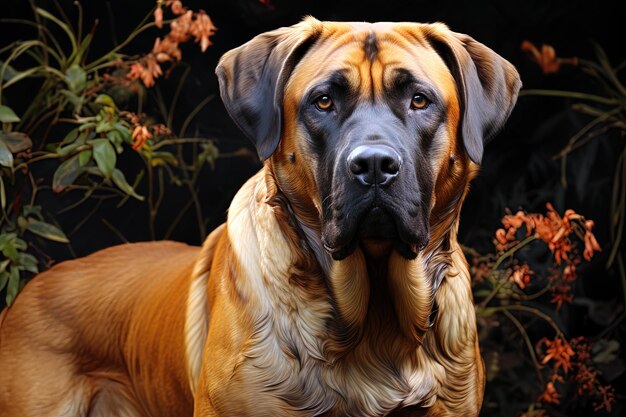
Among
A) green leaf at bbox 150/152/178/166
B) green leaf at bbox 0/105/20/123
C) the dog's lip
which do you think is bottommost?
green leaf at bbox 150/152/178/166

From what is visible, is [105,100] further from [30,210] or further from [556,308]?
[556,308]

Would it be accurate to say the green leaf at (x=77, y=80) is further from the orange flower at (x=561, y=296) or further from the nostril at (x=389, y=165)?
the orange flower at (x=561, y=296)

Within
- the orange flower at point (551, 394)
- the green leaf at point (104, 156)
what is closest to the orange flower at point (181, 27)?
the green leaf at point (104, 156)

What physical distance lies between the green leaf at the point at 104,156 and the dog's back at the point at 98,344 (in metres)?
0.38

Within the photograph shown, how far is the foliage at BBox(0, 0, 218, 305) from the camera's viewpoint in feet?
17.2

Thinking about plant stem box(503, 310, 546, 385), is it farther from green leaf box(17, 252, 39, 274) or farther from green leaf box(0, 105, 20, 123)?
green leaf box(0, 105, 20, 123)

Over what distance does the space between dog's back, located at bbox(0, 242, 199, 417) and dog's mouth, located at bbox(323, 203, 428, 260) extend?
91cm

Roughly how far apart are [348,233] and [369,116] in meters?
0.35

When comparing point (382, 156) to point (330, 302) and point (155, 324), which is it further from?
point (155, 324)

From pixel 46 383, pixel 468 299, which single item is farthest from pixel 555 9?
pixel 46 383

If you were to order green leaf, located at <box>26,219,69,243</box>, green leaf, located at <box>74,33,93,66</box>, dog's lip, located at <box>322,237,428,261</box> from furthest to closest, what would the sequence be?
green leaf, located at <box>74,33,93,66</box> < green leaf, located at <box>26,219,69,243</box> < dog's lip, located at <box>322,237,428,261</box>

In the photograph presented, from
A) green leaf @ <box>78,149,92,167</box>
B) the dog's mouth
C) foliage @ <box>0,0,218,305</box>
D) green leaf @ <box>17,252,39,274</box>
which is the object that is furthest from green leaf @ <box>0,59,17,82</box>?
the dog's mouth

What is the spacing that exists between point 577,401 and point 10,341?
2.39 meters

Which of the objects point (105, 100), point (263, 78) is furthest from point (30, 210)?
point (263, 78)
